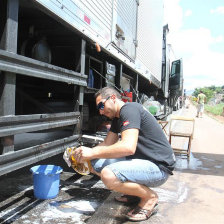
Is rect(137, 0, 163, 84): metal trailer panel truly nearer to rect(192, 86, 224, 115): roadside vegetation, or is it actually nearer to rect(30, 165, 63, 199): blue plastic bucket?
rect(30, 165, 63, 199): blue plastic bucket

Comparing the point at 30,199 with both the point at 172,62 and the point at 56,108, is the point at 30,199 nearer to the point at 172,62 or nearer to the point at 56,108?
the point at 56,108

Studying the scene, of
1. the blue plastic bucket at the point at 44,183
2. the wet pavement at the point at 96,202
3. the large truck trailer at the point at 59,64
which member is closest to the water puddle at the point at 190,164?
the wet pavement at the point at 96,202

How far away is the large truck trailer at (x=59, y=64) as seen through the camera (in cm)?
225

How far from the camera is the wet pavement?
2703 millimetres

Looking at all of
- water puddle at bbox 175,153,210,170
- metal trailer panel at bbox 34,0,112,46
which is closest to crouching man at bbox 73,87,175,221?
metal trailer panel at bbox 34,0,112,46

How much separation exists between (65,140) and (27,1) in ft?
5.06

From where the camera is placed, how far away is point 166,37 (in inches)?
410

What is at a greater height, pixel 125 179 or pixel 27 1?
pixel 27 1

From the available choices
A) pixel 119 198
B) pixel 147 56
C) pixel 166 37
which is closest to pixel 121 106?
pixel 119 198

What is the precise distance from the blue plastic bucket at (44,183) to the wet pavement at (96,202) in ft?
0.26

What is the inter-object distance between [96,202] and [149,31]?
526cm

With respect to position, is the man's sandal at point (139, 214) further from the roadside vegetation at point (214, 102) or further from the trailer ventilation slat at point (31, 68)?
the roadside vegetation at point (214, 102)

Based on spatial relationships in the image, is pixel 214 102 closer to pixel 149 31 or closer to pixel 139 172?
pixel 149 31

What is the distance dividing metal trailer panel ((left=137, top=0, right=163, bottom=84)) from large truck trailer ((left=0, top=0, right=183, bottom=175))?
27 mm
